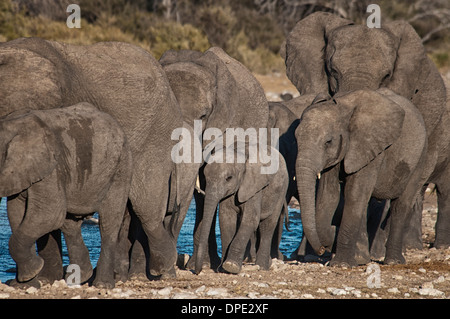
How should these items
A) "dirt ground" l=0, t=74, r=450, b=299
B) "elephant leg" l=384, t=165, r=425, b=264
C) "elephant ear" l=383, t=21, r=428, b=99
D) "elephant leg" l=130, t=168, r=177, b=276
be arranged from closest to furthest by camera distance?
"dirt ground" l=0, t=74, r=450, b=299 < "elephant leg" l=130, t=168, r=177, b=276 < "elephant leg" l=384, t=165, r=425, b=264 < "elephant ear" l=383, t=21, r=428, b=99

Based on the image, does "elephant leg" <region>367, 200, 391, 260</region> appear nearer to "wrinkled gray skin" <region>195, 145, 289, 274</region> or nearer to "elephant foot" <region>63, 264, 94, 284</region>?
"wrinkled gray skin" <region>195, 145, 289, 274</region>

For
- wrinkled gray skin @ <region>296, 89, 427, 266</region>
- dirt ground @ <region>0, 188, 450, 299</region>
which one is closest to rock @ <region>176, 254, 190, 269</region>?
dirt ground @ <region>0, 188, 450, 299</region>

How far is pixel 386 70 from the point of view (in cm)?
1084

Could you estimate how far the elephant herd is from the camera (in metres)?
6.60

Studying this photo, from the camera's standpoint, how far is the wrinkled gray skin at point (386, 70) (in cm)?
1080

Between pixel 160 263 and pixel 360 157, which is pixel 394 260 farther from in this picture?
pixel 160 263

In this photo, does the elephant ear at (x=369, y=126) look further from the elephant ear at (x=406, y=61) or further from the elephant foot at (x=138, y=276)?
the elephant foot at (x=138, y=276)

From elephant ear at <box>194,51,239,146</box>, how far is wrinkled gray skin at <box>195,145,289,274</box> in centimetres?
62

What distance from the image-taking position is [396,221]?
10.1 m

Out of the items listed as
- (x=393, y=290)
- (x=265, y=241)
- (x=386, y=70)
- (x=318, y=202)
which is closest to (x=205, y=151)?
(x=265, y=241)

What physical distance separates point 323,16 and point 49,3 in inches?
615

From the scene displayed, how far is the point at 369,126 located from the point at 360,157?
32 centimetres
